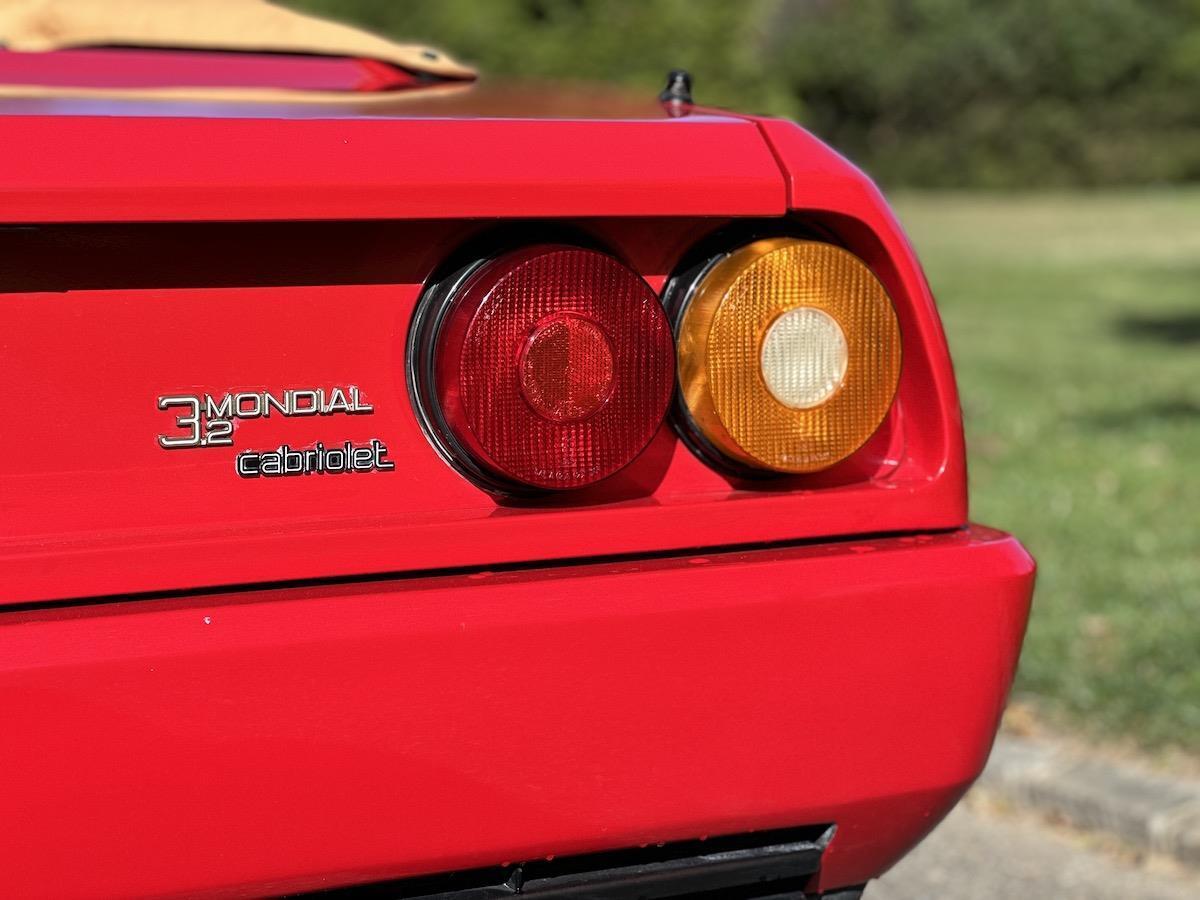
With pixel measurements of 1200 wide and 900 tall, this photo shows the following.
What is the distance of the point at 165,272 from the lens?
64.6 inches

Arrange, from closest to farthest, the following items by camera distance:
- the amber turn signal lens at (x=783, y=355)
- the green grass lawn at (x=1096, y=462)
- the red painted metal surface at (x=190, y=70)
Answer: the amber turn signal lens at (x=783, y=355)
the red painted metal surface at (x=190, y=70)
the green grass lawn at (x=1096, y=462)

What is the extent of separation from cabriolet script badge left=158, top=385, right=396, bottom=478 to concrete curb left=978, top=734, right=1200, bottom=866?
2231 millimetres

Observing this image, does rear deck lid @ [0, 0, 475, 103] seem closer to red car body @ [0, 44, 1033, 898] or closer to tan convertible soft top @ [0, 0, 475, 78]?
tan convertible soft top @ [0, 0, 475, 78]

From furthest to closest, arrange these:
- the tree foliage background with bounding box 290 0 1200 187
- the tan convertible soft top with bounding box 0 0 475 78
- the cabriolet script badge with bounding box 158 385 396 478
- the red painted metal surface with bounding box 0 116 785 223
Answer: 1. the tree foliage background with bounding box 290 0 1200 187
2. the tan convertible soft top with bounding box 0 0 475 78
3. the cabriolet script badge with bounding box 158 385 396 478
4. the red painted metal surface with bounding box 0 116 785 223

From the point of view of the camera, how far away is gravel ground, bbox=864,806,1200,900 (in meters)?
3.27

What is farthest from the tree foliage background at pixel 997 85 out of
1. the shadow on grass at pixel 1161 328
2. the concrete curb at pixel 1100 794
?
the concrete curb at pixel 1100 794

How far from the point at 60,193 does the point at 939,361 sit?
99cm

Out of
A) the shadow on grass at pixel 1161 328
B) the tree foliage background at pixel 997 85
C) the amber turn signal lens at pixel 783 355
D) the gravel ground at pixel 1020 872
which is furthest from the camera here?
the tree foliage background at pixel 997 85

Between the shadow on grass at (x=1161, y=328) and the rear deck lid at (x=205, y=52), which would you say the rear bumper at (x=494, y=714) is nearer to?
the rear deck lid at (x=205, y=52)

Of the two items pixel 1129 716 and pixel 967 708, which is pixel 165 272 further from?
pixel 1129 716

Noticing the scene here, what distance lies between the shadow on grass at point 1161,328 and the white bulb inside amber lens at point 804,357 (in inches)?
402

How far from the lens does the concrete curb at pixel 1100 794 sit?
3355 millimetres

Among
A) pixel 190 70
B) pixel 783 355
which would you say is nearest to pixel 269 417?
pixel 783 355

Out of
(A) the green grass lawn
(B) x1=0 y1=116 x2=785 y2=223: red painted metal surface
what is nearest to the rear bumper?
(B) x1=0 y1=116 x2=785 y2=223: red painted metal surface
